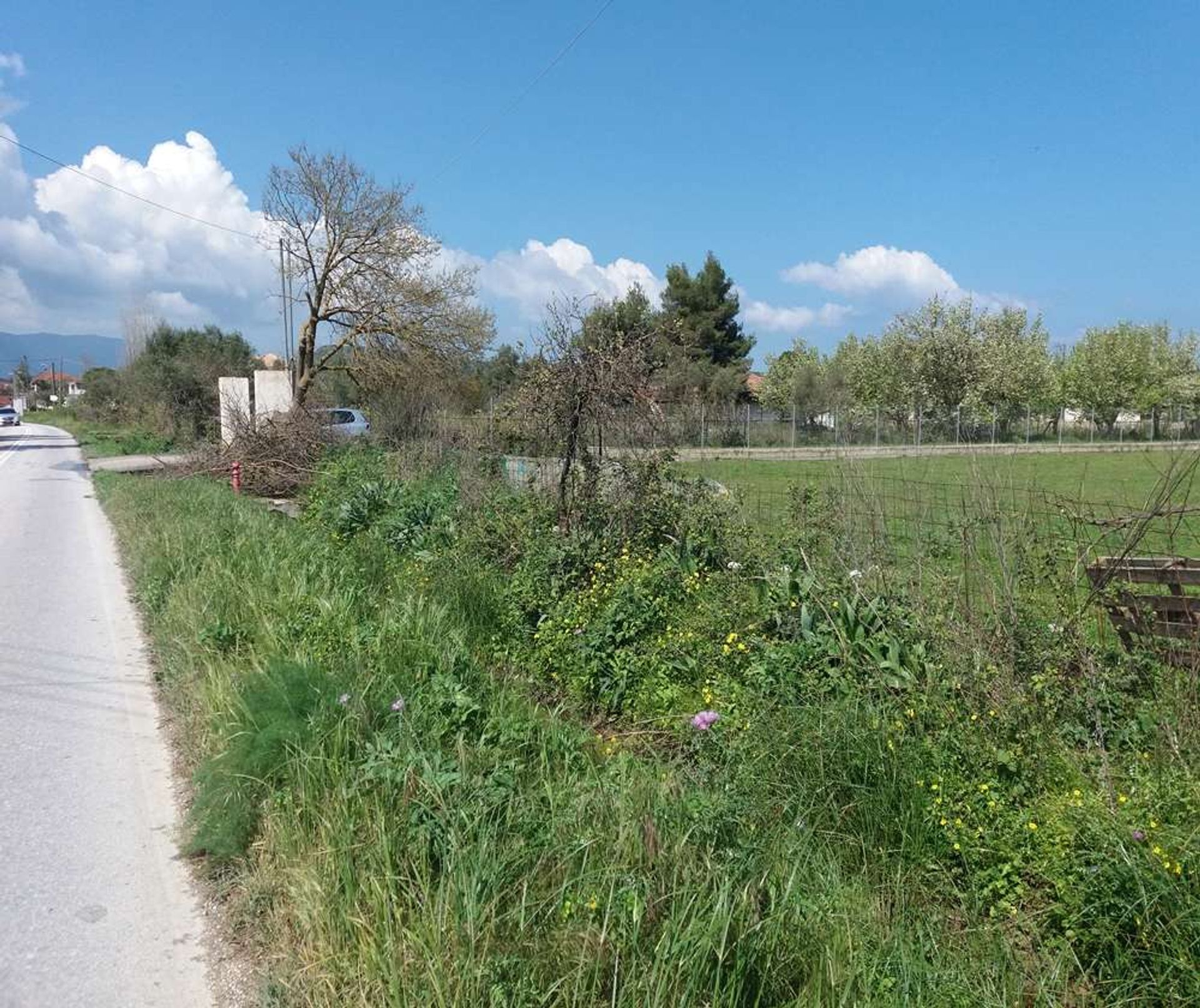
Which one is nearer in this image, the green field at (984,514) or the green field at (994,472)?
the green field at (984,514)

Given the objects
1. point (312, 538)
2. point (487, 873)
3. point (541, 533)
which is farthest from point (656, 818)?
point (312, 538)

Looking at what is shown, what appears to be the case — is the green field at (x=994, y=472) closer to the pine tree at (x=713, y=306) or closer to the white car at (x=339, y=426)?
the white car at (x=339, y=426)

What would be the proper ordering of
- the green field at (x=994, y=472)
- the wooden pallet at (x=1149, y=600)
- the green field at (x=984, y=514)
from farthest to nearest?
the green field at (x=994, y=472) → the green field at (x=984, y=514) → the wooden pallet at (x=1149, y=600)

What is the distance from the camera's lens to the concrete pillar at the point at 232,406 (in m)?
19.7

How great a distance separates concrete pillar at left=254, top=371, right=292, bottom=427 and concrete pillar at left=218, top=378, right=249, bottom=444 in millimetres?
327

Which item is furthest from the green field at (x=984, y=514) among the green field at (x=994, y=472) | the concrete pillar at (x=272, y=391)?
the concrete pillar at (x=272, y=391)

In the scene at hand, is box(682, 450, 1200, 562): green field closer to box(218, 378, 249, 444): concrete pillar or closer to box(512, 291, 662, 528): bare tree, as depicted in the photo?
box(512, 291, 662, 528): bare tree

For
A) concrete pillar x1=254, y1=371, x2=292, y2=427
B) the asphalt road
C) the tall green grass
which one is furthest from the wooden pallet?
concrete pillar x1=254, y1=371, x2=292, y2=427

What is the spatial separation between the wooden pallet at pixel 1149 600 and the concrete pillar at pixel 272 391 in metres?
19.9

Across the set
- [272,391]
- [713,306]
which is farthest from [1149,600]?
[713,306]

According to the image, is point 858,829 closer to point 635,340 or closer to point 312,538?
point 635,340

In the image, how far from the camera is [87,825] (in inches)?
175

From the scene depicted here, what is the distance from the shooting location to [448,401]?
19.5 m

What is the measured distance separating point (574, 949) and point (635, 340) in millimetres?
5926
